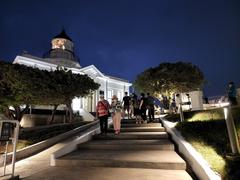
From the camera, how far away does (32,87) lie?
413 inches

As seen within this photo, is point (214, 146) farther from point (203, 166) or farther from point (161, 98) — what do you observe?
point (161, 98)

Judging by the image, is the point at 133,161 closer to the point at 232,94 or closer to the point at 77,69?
the point at 232,94

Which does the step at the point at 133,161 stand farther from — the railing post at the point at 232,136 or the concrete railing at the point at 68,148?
the railing post at the point at 232,136

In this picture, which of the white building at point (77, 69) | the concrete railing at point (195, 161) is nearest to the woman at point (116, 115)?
the concrete railing at point (195, 161)

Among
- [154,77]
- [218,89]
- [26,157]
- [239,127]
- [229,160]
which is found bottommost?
[26,157]

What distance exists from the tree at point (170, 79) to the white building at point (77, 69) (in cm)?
755

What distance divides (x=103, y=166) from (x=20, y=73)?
746 centimetres

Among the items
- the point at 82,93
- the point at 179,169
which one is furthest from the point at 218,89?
the point at 179,169

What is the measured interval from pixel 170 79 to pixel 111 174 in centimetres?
1731

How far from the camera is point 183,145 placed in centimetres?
514

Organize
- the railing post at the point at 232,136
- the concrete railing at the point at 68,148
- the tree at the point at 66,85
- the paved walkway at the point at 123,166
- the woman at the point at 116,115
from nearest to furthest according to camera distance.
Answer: the railing post at the point at 232,136 → the paved walkway at the point at 123,166 → the concrete railing at the point at 68,148 → the woman at the point at 116,115 → the tree at the point at 66,85

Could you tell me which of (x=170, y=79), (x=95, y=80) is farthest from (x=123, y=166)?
(x=95, y=80)

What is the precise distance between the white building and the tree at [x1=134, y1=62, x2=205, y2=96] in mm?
7550

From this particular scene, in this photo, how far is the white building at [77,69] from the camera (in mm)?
23220
